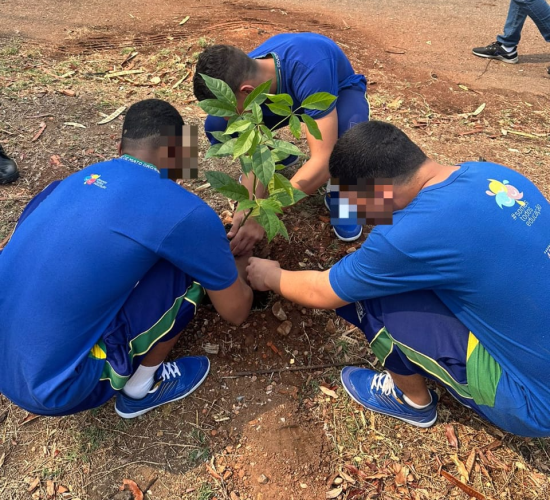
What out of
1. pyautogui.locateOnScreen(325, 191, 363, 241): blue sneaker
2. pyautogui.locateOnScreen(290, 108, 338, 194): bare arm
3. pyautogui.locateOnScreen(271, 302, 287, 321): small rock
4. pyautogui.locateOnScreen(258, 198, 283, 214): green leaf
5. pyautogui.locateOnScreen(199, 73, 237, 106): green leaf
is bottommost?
pyautogui.locateOnScreen(271, 302, 287, 321): small rock

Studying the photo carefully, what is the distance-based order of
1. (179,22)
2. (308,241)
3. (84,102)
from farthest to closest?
1. (179,22)
2. (84,102)
3. (308,241)

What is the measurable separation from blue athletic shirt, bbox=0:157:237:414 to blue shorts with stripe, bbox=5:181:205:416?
0.06 metres

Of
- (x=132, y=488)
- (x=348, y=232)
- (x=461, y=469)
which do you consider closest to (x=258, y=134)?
(x=348, y=232)

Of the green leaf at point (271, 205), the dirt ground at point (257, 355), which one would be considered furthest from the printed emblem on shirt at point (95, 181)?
the dirt ground at point (257, 355)

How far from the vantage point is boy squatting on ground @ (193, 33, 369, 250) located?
7.61ft

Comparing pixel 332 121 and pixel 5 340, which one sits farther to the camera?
pixel 332 121

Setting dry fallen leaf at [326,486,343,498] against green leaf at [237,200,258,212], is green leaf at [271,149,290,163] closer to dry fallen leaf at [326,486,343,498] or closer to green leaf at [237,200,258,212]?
green leaf at [237,200,258,212]

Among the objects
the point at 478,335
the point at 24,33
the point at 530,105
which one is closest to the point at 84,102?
the point at 24,33

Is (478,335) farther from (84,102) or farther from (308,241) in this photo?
(84,102)

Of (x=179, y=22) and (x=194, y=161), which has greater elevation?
(x=194, y=161)

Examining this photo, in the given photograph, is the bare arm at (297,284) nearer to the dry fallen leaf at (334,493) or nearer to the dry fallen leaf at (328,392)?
the dry fallen leaf at (328,392)

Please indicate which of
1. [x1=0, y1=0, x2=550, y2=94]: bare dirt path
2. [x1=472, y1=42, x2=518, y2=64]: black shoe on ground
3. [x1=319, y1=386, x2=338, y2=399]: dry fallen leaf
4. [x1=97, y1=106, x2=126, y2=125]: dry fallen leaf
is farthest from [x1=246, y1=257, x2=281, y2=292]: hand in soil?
[x1=472, y1=42, x2=518, y2=64]: black shoe on ground

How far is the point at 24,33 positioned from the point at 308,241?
4.97 metres

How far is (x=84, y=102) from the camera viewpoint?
4.07 metres
